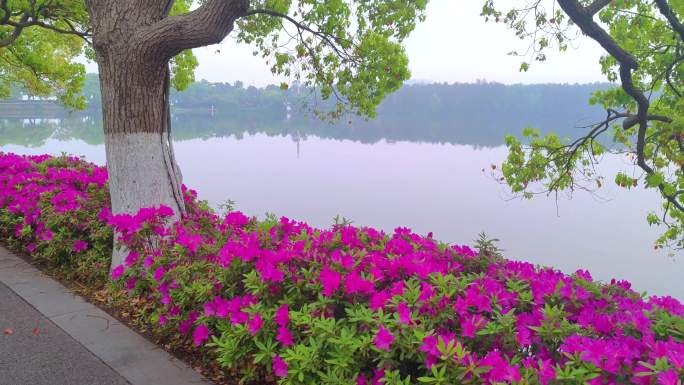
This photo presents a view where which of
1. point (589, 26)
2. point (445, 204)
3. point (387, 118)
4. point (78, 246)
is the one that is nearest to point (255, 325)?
point (78, 246)

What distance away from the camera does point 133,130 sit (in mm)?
4840

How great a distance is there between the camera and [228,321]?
3.03 metres

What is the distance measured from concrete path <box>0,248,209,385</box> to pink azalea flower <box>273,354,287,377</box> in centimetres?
72

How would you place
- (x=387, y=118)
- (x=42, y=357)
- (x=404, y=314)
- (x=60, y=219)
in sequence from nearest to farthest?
(x=404, y=314)
(x=42, y=357)
(x=60, y=219)
(x=387, y=118)

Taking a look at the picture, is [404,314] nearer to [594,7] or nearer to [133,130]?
[133,130]

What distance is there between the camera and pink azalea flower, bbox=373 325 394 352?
2.27 m

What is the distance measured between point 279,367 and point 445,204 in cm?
2617

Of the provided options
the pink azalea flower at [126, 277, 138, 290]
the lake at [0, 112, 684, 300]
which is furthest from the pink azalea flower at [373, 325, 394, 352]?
the lake at [0, 112, 684, 300]

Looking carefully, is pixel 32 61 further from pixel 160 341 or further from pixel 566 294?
pixel 566 294

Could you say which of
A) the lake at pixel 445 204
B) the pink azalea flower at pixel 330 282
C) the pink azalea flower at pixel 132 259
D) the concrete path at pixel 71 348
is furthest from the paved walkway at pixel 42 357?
the lake at pixel 445 204

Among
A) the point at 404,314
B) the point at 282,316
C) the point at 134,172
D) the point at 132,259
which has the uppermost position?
the point at 134,172

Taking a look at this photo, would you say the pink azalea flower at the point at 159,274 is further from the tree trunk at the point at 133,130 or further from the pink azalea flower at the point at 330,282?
the pink azalea flower at the point at 330,282

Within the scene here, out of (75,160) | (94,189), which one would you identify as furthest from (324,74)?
(75,160)

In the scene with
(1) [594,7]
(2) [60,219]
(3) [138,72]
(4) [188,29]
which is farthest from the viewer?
(2) [60,219]
